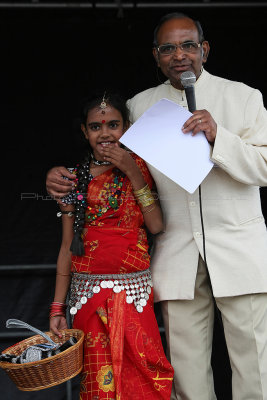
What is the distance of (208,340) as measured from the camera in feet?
8.38

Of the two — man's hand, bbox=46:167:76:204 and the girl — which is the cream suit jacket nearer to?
the girl

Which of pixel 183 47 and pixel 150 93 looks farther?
pixel 150 93

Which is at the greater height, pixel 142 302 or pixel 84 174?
pixel 84 174

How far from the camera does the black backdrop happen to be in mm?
3756

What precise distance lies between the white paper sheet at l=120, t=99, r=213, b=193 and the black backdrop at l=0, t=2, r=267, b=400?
5.38ft

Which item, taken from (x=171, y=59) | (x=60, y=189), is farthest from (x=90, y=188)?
(x=171, y=59)

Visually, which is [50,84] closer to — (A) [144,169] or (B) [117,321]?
(A) [144,169]

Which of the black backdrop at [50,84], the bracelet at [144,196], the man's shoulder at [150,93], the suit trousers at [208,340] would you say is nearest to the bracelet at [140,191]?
the bracelet at [144,196]

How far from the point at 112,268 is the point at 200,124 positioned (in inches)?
25.8

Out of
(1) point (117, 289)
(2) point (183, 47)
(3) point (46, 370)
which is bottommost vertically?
(3) point (46, 370)

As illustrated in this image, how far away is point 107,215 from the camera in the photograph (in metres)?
2.41

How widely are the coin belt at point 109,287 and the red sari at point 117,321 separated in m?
0.02

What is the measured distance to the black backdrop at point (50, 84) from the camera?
3756mm

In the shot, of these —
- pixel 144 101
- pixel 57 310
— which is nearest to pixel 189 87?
pixel 144 101
